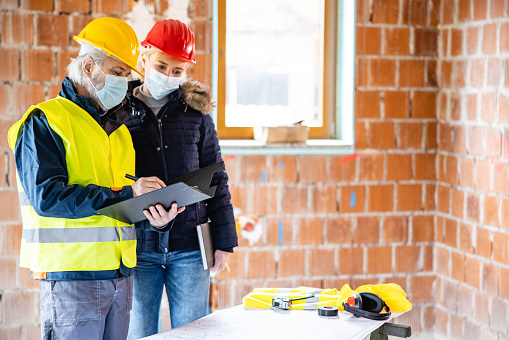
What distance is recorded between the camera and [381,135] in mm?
3471

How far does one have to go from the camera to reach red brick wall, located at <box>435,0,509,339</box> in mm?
3043

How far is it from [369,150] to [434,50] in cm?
72

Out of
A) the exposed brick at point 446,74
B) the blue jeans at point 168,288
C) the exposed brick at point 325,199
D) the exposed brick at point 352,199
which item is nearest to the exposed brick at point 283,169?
the exposed brick at point 325,199

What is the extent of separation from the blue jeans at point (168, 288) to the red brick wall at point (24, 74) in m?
1.16

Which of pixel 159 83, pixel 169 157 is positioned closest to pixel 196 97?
pixel 159 83

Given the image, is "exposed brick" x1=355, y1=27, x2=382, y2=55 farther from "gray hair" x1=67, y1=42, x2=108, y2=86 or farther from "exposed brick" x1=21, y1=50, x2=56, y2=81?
"gray hair" x1=67, y1=42, x2=108, y2=86

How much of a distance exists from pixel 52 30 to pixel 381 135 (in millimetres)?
1894

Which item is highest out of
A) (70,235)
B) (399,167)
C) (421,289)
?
(399,167)

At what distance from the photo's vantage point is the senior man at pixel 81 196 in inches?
64.9

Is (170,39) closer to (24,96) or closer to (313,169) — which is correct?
(24,96)

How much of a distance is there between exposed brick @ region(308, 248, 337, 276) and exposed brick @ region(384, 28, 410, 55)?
3.97 ft

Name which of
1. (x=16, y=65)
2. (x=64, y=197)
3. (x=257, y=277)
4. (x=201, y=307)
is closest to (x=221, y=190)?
(x=201, y=307)

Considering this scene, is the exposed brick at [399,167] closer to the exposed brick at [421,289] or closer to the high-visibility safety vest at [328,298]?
the exposed brick at [421,289]

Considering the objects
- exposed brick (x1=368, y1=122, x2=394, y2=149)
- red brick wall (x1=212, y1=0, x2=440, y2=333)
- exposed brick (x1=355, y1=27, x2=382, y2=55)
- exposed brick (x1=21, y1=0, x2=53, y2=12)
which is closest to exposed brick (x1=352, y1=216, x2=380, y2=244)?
red brick wall (x1=212, y1=0, x2=440, y2=333)
